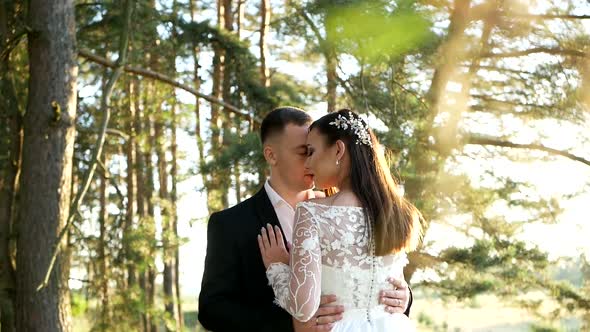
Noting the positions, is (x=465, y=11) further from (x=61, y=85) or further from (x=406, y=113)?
(x=61, y=85)

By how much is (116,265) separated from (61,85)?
3.98 m

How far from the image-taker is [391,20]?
7715mm

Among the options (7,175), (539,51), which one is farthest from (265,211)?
(539,51)

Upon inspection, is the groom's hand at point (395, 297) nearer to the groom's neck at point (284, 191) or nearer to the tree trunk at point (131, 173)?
the groom's neck at point (284, 191)

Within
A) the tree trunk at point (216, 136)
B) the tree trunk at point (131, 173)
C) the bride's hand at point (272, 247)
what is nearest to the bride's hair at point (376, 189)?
the bride's hand at point (272, 247)

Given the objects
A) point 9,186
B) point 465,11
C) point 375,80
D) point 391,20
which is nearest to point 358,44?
point 391,20

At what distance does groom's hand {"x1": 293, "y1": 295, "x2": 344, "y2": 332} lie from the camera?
128 inches

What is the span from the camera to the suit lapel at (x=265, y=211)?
378 centimetres

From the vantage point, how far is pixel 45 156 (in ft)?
25.0

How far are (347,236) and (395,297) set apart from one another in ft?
1.12

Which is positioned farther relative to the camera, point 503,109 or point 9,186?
point 503,109

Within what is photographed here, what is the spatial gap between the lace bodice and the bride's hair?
54mm

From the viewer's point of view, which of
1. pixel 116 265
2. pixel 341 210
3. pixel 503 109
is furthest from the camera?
pixel 503 109

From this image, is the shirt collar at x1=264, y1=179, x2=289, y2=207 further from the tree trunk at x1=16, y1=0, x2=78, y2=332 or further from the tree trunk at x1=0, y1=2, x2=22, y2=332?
the tree trunk at x1=0, y1=2, x2=22, y2=332
